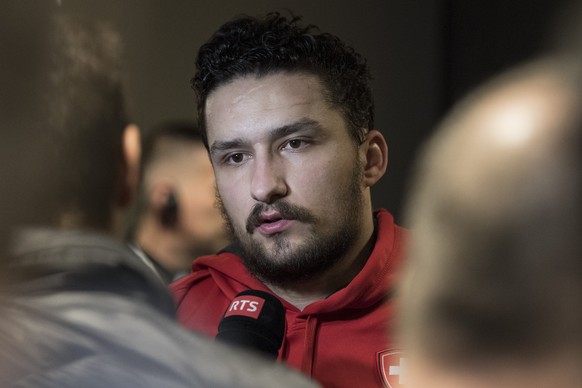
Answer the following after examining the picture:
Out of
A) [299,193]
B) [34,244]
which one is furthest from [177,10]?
[34,244]

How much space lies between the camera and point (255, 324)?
0.60 meters

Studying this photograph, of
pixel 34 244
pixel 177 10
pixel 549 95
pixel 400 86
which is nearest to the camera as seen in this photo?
pixel 549 95

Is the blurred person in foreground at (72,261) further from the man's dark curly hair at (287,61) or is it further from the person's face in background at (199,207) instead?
the person's face in background at (199,207)

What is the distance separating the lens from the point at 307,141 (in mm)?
821

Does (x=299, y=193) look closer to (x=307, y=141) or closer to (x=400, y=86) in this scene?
(x=307, y=141)

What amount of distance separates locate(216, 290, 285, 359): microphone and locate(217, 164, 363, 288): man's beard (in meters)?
0.17

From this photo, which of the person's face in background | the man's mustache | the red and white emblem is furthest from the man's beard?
the person's face in background

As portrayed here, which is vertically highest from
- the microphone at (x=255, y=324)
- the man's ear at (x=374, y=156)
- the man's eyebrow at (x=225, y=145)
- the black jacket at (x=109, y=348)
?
the man's ear at (x=374, y=156)

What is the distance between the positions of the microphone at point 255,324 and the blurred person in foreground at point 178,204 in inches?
17.5

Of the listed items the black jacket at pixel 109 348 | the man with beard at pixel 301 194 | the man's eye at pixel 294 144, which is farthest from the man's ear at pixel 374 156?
the black jacket at pixel 109 348

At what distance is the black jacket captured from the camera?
1.11 feet

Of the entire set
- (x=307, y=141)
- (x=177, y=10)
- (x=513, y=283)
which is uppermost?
(x=177, y=10)

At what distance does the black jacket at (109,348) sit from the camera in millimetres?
339

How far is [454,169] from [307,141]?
0.54m
